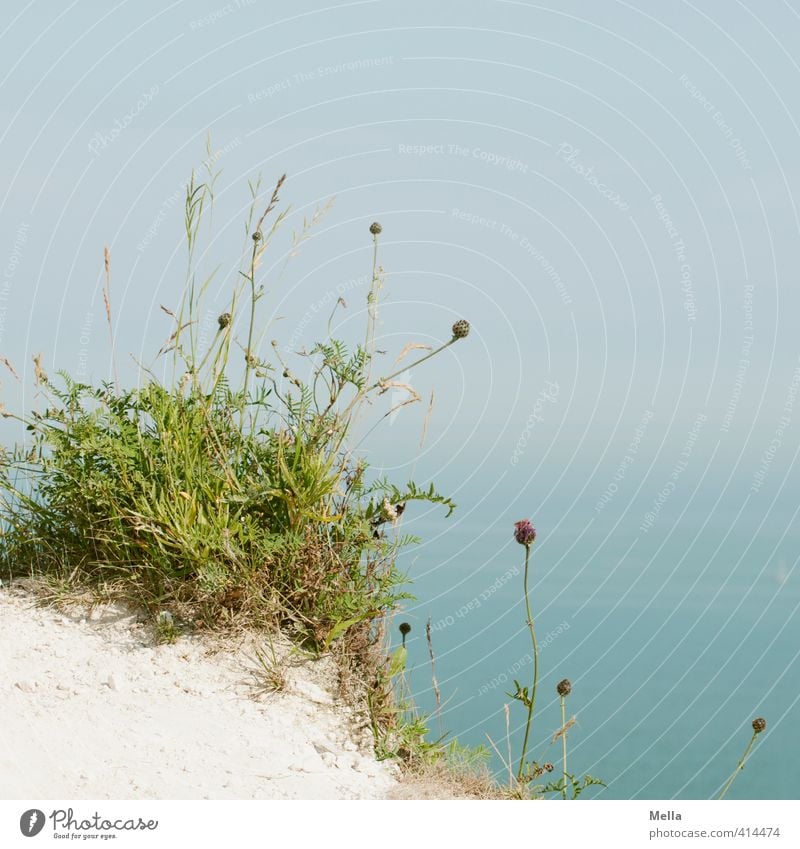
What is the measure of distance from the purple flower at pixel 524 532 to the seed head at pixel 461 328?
950mm

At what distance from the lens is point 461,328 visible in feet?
16.9

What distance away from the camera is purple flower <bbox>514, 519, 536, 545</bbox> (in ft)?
16.0

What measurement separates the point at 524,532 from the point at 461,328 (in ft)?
3.40

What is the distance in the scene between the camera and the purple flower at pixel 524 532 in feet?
16.0

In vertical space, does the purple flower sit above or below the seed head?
below

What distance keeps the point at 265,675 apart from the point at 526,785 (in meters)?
1.37

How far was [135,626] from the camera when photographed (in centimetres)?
547

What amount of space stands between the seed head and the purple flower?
3.12 ft

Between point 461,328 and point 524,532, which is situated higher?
point 461,328

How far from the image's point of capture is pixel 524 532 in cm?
488
